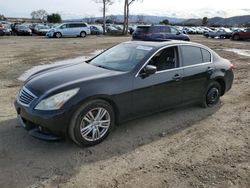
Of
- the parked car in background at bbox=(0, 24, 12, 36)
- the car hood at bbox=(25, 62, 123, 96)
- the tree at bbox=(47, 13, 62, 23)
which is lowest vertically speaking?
the parked car in background at bbox=(0, 24, 12, 36)

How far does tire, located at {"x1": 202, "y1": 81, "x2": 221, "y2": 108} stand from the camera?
6480 millimetres

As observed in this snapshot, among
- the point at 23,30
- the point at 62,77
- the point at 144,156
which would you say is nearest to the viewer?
the point at 144,156

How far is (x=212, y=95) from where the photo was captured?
6.62 m

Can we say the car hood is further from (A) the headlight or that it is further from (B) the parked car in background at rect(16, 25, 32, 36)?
(B) the parked car in background at rect(16, 25, 32, 36)

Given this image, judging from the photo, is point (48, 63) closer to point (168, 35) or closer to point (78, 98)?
point (78, 98)

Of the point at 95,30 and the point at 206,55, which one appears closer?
the point at 206,55

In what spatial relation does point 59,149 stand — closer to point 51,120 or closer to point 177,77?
point 51,120

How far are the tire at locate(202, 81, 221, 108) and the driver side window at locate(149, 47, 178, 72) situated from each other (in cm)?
118

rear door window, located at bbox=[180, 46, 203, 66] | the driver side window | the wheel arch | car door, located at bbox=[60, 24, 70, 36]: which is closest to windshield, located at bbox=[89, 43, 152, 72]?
the driver side window

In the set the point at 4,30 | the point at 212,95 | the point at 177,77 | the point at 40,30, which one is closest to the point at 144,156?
the point at 177,77

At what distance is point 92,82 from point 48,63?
346 inches

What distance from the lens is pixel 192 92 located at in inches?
239

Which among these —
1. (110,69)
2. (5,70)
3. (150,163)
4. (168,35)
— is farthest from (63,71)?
(168,35)

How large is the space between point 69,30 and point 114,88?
30.4m
